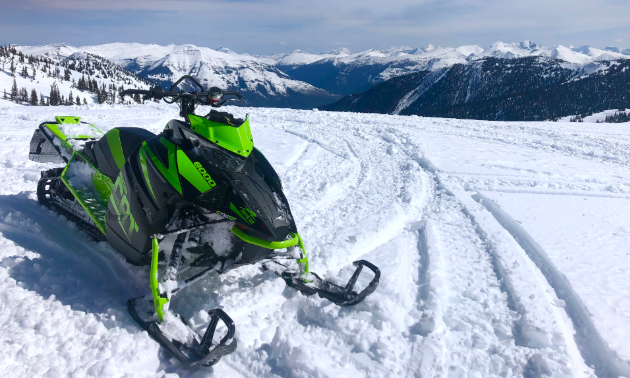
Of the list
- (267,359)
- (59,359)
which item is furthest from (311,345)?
(59,359)

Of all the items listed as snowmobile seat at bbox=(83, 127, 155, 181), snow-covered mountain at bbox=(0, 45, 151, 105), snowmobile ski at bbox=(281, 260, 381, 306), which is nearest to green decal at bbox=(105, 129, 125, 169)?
snowmobile seat at bbox=(83, 127, 155, 181)

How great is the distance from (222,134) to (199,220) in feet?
Answer: 2.79

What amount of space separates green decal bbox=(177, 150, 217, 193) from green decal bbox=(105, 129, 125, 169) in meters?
1.55

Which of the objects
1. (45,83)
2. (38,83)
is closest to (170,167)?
(38,83)

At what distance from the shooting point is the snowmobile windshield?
313 centimetres

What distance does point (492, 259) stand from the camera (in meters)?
4.75

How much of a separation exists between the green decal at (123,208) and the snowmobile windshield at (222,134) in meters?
1.01

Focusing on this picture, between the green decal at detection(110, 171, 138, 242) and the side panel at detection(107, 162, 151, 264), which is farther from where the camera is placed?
the green decal at detection(110, 171, 138, 242)

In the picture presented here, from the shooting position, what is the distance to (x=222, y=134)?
3139mm

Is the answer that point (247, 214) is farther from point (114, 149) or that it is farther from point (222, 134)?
point (114, 149)

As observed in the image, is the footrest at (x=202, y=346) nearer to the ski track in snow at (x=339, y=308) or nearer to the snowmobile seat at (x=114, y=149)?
the ski track in snow at (x=339, y=308)

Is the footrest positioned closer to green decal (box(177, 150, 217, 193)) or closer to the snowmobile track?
green decal (box(177, 150, 217, 193))

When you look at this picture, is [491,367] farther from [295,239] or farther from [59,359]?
[59,359]

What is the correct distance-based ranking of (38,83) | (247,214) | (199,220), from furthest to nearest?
(38,83)
(199,220)
(247,214)
